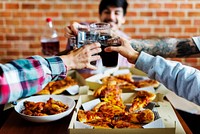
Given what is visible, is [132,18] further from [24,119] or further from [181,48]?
[24,119]

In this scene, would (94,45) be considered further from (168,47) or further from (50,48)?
(50,48)

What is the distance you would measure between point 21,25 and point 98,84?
5.28ft

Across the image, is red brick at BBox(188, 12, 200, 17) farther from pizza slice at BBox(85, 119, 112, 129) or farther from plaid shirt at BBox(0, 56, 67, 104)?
plaid shirt at BBox(0, 56, 67, 104)

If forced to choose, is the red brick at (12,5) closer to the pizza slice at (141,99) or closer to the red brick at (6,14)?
the red brick at (6,14)

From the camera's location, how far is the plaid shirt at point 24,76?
1.09m

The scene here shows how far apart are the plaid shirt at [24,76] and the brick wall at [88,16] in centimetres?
194

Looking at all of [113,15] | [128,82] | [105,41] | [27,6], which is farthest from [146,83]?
[27,6]

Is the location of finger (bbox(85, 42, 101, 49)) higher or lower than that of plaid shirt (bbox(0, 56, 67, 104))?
higher

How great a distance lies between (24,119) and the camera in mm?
1407

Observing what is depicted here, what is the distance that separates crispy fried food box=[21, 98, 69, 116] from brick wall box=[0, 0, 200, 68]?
5.79 feet

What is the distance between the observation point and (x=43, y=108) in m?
1.43

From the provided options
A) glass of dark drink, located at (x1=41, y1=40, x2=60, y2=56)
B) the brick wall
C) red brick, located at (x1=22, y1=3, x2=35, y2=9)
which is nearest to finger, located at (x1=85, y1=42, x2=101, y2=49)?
glass of dark drink, located at (x1=41, y1=40, x2=60, y2=56)

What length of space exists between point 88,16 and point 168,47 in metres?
1.32

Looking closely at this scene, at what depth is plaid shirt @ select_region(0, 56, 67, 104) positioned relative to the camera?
42.9 inches
